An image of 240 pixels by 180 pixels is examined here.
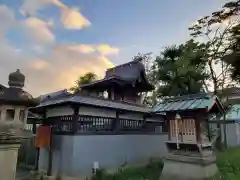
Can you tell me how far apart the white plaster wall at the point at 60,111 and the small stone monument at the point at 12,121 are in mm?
5961

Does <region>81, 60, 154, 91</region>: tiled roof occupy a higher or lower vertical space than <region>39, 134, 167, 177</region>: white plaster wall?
higher

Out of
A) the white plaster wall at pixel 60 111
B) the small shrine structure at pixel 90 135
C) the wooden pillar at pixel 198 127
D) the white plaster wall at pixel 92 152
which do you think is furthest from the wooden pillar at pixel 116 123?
the wooden pillar at pixel 198 127

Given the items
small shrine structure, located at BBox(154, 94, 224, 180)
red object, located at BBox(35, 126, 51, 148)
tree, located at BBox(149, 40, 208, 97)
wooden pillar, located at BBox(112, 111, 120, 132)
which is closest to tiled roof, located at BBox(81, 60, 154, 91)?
tree, located at BBox(149, 40, 208, 97)

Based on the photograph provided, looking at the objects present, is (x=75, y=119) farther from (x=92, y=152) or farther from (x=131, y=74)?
(x=131, y=74)

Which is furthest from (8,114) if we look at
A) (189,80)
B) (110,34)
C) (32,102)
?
(189,80)

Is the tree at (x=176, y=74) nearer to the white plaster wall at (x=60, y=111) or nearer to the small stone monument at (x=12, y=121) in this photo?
the white plaster wall at (x=60, y=111)

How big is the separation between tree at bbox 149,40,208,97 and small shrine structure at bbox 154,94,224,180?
8624 millimetres

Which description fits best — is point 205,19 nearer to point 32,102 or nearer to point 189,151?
point 189,151

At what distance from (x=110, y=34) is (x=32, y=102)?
7701 mm

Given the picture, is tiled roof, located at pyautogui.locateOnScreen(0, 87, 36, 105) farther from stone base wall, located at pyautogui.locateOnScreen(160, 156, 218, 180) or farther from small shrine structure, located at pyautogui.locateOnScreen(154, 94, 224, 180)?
stone base wall, located at pyautogui.locateOnScreen(160, 156, 218, 180)

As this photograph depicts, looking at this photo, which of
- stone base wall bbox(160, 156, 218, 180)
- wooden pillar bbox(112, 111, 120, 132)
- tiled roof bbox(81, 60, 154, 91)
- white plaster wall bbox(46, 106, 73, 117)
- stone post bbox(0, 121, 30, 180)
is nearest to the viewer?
stone post bbox(0, 121, 30, 180)

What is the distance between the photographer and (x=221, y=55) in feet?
44.3

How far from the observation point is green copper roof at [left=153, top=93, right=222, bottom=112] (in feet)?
26.6

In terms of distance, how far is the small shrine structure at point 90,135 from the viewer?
32.9 feet
